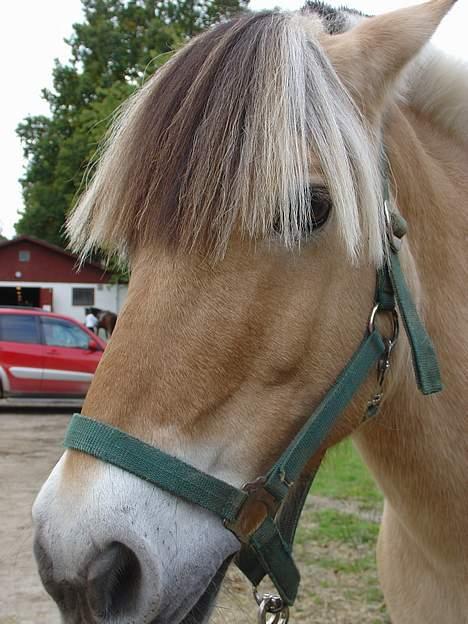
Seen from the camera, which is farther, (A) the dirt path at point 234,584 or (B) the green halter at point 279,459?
(A) the dirt path at point 234,584

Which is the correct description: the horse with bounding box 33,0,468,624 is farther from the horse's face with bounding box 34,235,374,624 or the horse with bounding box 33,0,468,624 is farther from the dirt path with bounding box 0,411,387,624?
the dirt path with bounding box 0,411,387,624

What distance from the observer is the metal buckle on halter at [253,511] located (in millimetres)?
1366

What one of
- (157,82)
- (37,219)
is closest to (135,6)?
(37,219)

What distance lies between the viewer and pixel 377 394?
1.55 metres

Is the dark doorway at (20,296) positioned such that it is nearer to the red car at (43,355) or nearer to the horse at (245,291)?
the red car at (43,355)

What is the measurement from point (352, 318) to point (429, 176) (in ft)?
1.77

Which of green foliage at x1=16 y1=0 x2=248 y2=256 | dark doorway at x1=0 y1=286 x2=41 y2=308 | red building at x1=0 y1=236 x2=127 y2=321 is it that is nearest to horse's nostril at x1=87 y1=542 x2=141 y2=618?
green foliage at x1=16 y1=0 x2=248 y2=256

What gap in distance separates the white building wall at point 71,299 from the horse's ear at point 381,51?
78.0 feet

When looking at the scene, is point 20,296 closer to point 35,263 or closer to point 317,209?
point 35,263

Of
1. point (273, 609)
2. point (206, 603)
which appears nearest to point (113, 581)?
point (206, 603)

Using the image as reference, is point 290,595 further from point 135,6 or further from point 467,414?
point 135,6

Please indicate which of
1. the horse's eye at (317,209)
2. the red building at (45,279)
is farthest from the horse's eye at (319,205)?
the red building at (45,279)

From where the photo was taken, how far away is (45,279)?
26578mm

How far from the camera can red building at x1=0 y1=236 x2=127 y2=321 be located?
26.0 metres
